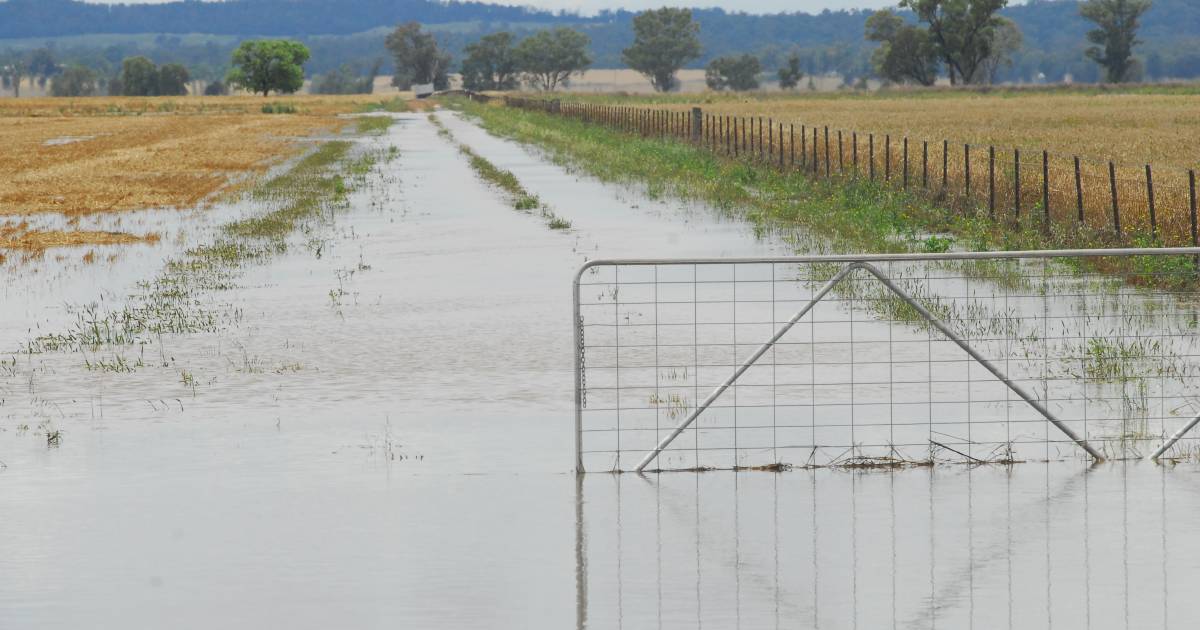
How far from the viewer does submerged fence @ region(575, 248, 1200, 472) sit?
10461 millimetres

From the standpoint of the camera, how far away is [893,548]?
326 inches

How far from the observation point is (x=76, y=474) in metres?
10.3

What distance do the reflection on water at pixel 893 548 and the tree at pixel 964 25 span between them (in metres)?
163

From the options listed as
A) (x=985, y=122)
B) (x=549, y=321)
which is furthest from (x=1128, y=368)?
(x=985, y=122)

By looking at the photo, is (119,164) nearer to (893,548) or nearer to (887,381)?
(887,381)

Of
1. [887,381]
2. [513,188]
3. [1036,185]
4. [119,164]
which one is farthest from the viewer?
[119,164]

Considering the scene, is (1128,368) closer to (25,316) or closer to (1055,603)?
(1055,603)

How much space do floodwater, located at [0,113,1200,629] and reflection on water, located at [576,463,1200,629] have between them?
0.07 feet

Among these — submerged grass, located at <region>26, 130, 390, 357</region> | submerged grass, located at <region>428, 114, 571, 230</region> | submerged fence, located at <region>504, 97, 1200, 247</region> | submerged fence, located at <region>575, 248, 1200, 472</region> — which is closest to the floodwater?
submerged fence, located at <region>575, 248, 1200, 472</region>

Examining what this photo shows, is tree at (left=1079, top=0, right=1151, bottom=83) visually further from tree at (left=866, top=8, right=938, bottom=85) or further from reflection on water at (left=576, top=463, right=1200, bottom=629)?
reflection on water at (left=576, top=463, right=1200, bottom=629)

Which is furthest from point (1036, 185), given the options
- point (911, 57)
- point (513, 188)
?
point (911, 57)

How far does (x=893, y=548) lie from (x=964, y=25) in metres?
170

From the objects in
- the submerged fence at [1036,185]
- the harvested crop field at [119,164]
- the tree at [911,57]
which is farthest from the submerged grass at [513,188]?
the tree at [911,57]

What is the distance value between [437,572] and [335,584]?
18.9 inches
